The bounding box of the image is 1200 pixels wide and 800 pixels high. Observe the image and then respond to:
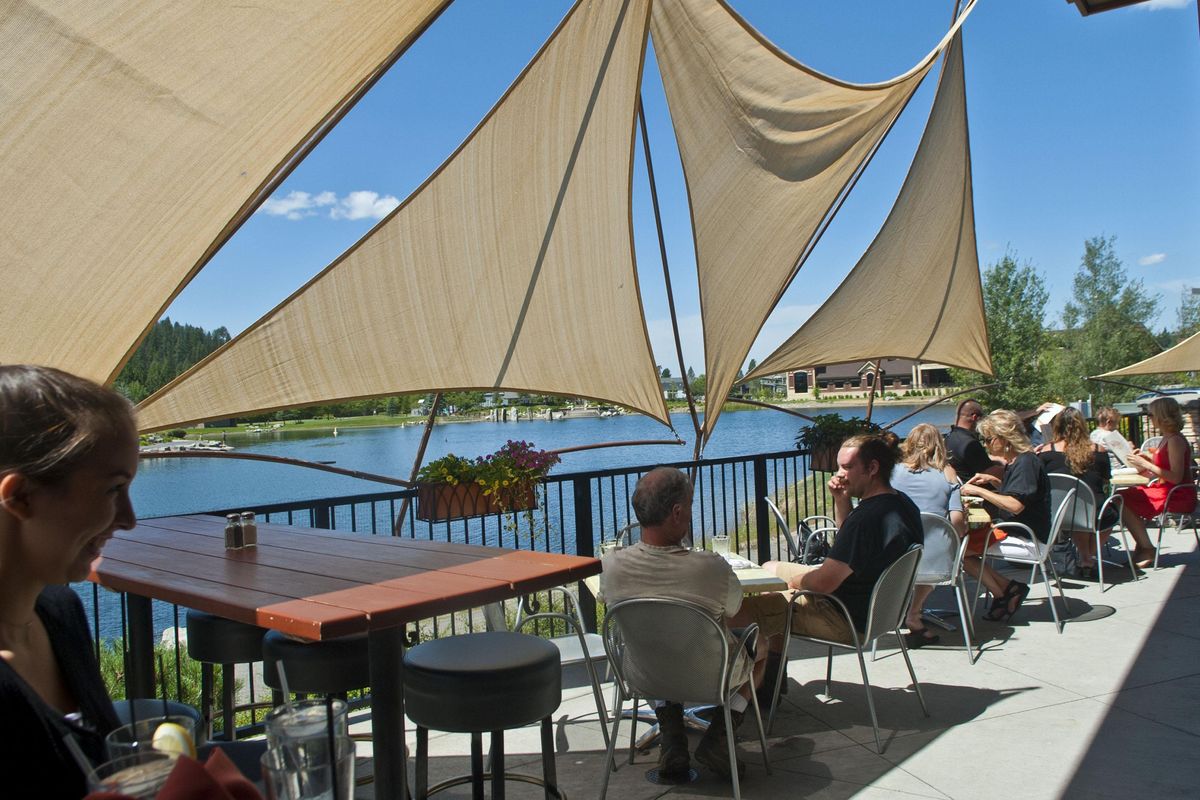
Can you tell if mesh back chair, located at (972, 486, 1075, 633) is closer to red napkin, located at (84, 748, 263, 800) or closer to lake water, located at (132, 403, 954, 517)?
red napkin, located at (84, 748, 263, 800)

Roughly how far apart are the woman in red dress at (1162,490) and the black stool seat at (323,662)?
6549 millimetres

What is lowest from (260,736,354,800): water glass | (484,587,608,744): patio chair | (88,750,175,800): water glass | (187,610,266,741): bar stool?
(484,587,608,744): patio chair

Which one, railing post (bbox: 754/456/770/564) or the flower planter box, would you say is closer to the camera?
the flower planter box

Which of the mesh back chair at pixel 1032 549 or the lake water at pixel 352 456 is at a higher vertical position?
the mesh back chair at pixel 1032 549

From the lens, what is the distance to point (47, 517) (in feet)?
3.91

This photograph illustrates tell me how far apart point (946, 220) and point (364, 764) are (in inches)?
280

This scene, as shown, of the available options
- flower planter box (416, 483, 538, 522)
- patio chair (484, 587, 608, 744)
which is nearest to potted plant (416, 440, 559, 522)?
flower planter box (416, 483, 538, 522)

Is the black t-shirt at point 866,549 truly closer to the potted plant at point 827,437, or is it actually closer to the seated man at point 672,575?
the seated man at point 672,575

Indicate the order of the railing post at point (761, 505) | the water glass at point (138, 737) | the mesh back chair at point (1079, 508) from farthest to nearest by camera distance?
the railing post at point (761, 505)
the mesh back chair at point (1079, 508)
the water glass at point (138, 737)

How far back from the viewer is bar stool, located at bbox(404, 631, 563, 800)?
96.3 inches

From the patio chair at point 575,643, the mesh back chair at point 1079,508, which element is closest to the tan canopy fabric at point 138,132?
the patio chair at point 575,643

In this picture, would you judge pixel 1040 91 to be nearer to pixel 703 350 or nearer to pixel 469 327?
pixel 703 350

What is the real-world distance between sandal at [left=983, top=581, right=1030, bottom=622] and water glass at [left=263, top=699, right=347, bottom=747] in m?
5.52

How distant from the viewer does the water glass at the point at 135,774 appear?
817mm
